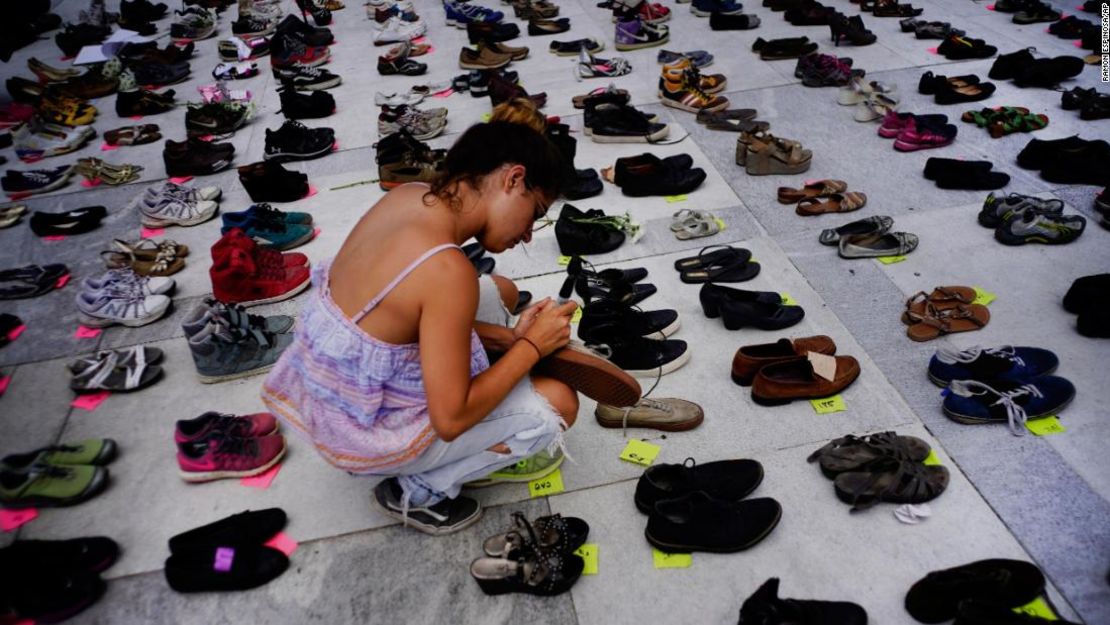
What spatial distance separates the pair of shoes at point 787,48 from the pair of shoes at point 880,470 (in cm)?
440

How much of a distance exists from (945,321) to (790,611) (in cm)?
173

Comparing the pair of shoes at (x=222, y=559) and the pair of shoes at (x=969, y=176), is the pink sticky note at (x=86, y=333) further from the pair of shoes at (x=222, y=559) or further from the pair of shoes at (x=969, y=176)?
the pair of shoes at (x=969, y=176)

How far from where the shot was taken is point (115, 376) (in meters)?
3.05

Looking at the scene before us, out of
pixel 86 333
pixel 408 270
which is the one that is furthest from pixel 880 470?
pixel 86 333

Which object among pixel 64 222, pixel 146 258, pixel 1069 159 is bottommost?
pixel 64 222

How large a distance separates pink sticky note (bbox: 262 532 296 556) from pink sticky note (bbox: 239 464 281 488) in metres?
0.27

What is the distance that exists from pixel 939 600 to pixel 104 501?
2.84m

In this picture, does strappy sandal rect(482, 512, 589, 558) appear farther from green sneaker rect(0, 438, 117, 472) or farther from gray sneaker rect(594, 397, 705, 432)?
green sneaker rect(0, 438, 117, 472)

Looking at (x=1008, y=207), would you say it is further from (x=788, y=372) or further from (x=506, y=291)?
(x=506, y=291)

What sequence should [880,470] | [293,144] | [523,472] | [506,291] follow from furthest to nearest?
[293,144] < [506,291] < [523,472] < [880,470]

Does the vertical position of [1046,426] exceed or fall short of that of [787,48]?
it falls short

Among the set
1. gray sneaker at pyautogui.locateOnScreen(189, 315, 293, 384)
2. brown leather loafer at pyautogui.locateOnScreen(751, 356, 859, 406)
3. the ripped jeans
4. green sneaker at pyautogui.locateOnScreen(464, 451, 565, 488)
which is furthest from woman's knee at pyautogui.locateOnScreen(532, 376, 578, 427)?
gray sneaker at pyautogui.locateOnScreen(189, 315, 293, 384)

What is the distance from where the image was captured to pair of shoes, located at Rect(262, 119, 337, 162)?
492cm

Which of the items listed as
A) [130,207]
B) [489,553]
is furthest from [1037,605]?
[130,207]
